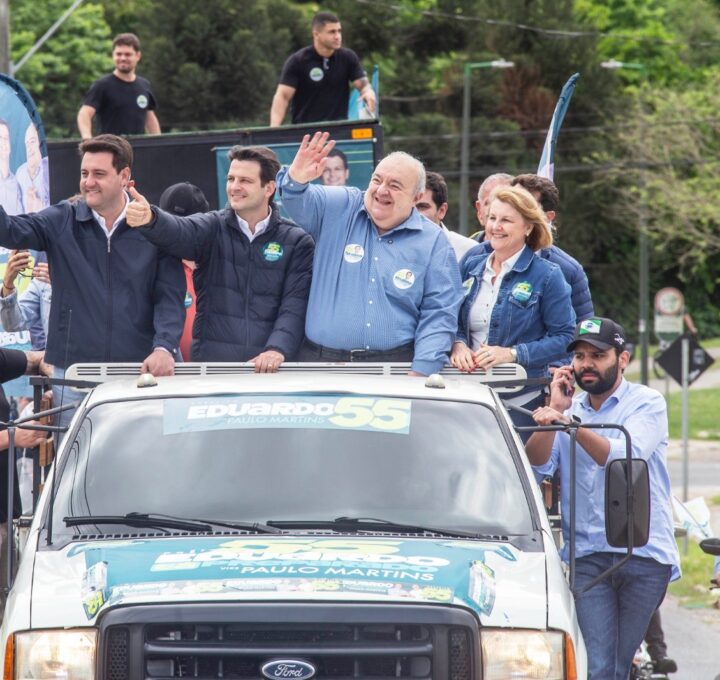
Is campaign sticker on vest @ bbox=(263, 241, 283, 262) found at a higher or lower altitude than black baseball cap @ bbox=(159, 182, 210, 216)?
lower

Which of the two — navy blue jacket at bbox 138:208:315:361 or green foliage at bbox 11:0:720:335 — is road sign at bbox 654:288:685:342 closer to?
green foliage at bbox 11:0:720:335

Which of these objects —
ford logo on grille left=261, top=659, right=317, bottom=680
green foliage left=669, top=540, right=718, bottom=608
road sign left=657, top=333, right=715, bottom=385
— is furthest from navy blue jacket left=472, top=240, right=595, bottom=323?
road sign left=657, top=333, right=715, bottom=385

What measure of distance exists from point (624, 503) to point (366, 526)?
0.99 metres

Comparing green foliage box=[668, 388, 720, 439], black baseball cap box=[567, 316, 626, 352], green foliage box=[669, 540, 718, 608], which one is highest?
black baseball cap box=[567, 316, 626, 352]

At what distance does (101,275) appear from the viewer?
304 inches

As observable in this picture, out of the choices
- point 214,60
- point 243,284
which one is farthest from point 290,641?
point 214,60

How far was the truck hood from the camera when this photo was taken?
4852 mm

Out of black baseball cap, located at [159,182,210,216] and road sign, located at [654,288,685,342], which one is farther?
road sign, located at [654,288,685,342]

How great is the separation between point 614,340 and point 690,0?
62.6 m

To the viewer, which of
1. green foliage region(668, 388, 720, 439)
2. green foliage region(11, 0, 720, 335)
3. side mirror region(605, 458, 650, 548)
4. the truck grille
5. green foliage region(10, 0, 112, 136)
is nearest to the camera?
the truck grille

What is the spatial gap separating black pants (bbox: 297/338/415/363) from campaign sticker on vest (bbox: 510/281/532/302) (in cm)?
66

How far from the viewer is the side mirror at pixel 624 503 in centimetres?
580

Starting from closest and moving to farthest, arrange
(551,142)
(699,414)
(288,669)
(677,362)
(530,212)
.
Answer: (288,669), (530,212), (551,142), (677,362), (699,414)

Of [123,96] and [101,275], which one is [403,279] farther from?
[123,96]
